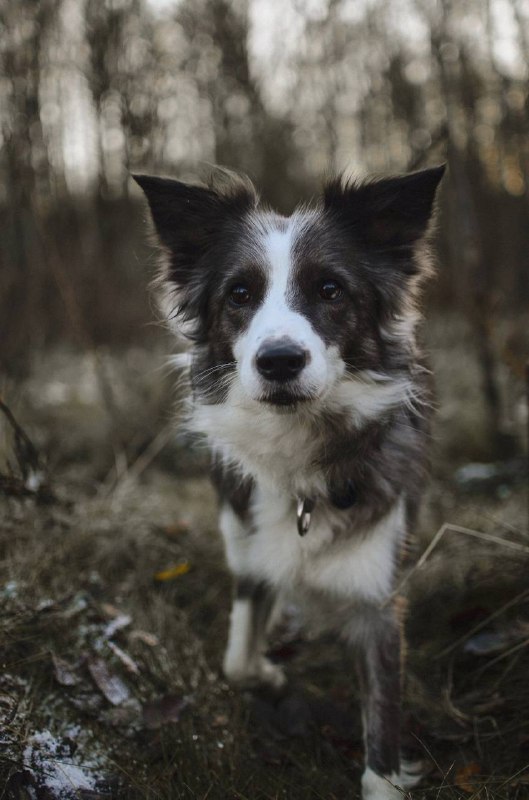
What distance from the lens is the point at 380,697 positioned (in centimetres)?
272

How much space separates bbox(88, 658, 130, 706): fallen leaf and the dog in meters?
0.74

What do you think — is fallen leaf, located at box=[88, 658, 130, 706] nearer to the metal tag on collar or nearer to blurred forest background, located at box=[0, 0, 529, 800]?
blurred forest background, located at box=[0, 0, 529, 800]

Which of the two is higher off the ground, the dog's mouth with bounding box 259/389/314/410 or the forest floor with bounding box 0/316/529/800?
the dog's mouth with bounding box 259/389/314/410

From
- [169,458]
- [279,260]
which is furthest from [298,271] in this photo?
[169,458]

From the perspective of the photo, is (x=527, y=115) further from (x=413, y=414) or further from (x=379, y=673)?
(x=379, y=673)

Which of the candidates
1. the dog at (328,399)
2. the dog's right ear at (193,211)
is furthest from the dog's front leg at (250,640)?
the dog's right ear at (193,211)

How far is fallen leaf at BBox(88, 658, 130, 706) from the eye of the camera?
9.39 feet

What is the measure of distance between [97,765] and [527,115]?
4858 mm

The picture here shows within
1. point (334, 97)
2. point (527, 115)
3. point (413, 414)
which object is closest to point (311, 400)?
point (413, 414)

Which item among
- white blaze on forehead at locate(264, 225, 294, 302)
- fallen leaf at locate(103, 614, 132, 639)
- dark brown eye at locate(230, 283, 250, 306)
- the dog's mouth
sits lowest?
fallen leaf at locate(103, 614, 132, 639)

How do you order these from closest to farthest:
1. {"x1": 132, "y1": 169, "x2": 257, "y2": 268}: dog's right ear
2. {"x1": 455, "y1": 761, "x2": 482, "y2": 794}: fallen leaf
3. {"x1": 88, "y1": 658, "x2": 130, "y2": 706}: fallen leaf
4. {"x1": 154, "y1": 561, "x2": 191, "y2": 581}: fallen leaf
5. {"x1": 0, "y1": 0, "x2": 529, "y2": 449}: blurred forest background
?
{"x1": 455, "y1": 761, "x2": 482, "y2": 794}: fallen leaf < {"x1": 88, "y1": 658, "x2": 130, "y2": 706}: fallen leaf < {"x1": 132, "y1": 169, "x2": 257, "y2": 268}: dog's right ear < {"x1": 154, "y1": 561, "x2": 191, "y2": 581}: fallen leaf < {"x1": 0, "y1": 0, "x2": 529, "y2": 449}: blurred forest background

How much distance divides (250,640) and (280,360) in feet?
5.30

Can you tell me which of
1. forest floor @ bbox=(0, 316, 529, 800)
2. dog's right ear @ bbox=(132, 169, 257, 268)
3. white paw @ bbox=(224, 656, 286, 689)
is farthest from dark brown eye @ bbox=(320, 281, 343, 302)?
white paw @ bbox=(224, 656, 286, 689)

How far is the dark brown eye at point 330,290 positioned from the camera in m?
2.80
